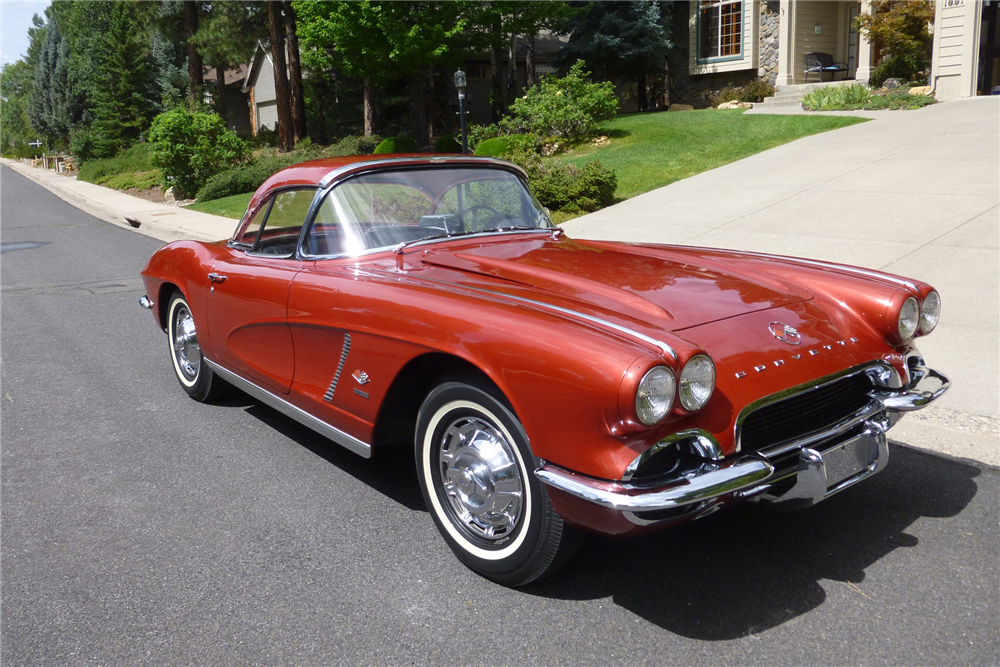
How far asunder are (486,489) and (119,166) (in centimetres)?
3785

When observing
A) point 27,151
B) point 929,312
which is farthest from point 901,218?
point 27,151

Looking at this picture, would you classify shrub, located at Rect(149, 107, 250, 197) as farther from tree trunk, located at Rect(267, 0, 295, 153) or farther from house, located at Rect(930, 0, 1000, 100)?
house, located at Rect(930, 0, 1000, 100)

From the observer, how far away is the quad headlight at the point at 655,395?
238 cm

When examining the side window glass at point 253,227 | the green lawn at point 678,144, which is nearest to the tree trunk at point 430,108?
the green lawn at point 678,144

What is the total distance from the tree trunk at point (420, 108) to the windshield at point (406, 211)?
22.2m

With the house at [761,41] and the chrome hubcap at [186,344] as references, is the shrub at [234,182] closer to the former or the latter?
the house at [761,41]

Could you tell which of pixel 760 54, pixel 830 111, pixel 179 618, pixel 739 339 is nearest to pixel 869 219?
pixel 739 339

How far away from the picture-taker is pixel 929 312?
11.4ft

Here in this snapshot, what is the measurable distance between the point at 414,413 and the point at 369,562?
0.64m

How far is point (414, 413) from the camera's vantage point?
3.37 m

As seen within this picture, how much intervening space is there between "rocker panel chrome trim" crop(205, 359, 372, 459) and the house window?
2345 centimetres

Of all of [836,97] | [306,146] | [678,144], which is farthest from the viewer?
[306,146]

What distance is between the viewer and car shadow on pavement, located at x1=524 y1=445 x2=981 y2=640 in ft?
8.91

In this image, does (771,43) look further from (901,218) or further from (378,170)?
(378,170)
